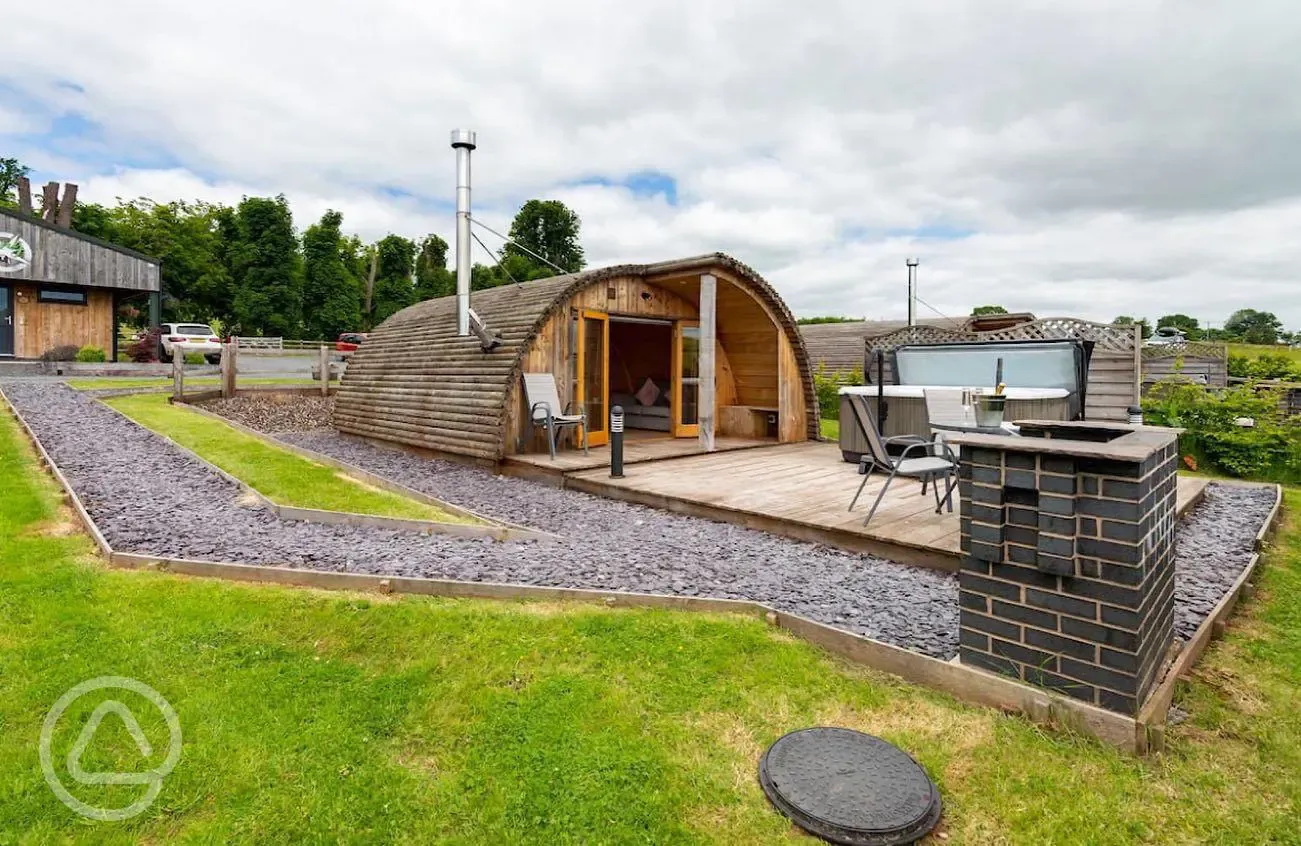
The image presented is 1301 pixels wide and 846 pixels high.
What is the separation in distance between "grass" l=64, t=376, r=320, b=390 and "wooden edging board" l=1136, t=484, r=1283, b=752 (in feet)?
58.4

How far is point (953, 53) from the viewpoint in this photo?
30.5ft

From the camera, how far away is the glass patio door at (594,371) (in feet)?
31.6

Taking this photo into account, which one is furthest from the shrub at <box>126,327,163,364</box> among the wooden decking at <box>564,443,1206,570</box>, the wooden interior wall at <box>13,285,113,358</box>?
the wooden decking at <box>564,443,1206,570</box>

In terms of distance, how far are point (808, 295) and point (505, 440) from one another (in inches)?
1296

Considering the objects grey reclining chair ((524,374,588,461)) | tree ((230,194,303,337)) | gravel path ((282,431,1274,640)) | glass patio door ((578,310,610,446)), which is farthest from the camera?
tree ((230,194,303,337))

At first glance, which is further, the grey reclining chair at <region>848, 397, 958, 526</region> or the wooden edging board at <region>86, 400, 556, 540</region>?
the wooden edging board at <region>86, 400, 556, 540</region>

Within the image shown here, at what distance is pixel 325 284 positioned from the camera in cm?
3841

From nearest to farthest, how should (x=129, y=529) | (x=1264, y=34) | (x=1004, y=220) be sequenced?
(x=129, y=529)
(x=1264, y=34)
(x=1004, y=220)

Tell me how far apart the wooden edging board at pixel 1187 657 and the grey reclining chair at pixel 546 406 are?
6703 millimetres

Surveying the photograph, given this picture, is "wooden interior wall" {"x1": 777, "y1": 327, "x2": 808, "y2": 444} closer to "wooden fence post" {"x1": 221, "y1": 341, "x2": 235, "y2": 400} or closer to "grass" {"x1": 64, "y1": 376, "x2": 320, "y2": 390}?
"grass" {"x1": 64, "y1": 376, "x2": 320, "y2": 390}

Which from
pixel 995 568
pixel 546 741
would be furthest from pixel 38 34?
pixel 995 568

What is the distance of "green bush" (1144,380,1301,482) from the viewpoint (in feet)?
28.3

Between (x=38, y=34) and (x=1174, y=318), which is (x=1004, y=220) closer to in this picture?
(x=38, y=34)


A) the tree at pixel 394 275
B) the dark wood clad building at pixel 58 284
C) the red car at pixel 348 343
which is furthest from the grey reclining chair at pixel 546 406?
the tree at pixel 394 275
